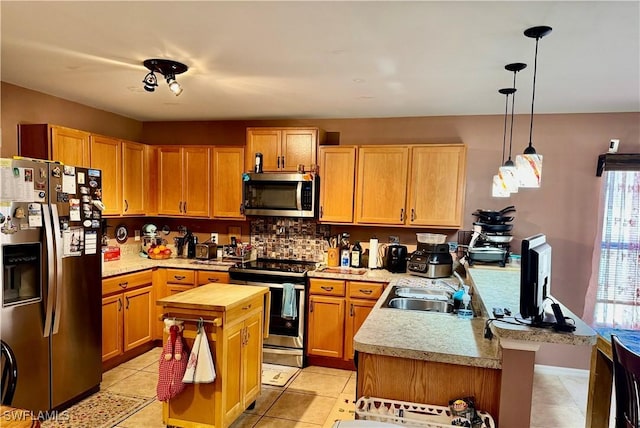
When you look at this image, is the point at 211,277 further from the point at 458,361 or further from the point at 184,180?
the point at 458,361

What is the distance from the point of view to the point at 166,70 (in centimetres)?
267

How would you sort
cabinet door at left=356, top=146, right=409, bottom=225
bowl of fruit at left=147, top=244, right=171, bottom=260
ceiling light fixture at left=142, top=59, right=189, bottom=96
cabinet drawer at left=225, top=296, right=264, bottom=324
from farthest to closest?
bowl of fruit at left=147, top=244, right=171, bottom=260 → cabinet door at left=356, top=146, right=409, bottom=225 → ceiling light fixture at left=142, top=59, right=189, bottom=96 → cabinet drawer at left=225, top=296, right=264, bottom=324

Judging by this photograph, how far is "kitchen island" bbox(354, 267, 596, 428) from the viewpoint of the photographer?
1699 mm

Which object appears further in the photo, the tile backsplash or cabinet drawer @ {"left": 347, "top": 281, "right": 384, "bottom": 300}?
the tile backsplash

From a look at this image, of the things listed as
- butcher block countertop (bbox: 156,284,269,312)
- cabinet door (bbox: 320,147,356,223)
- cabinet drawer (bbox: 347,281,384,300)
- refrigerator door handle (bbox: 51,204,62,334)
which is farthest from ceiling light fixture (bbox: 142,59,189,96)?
cabinet drawer (bbox: 347,281,384,300)

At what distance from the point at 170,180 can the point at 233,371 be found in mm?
2626

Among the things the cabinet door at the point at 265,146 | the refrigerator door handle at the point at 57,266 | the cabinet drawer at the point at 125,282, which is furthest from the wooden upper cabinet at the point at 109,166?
the cabinet door at the point at 265,146

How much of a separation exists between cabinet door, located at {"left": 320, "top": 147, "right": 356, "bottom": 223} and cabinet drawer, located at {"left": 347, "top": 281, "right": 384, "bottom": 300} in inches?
26.5

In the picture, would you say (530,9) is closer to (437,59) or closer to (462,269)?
(437,59)

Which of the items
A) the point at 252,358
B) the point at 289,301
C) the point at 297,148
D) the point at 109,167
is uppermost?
the point at 297,148

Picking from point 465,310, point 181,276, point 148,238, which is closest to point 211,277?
point 181,276

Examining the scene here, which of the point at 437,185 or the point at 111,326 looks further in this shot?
the point at 437,185

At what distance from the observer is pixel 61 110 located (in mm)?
3713

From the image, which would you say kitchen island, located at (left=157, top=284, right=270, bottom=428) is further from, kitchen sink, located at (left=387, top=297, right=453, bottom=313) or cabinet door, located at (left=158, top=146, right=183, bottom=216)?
cabinet door, located at (left=158, top=146, right=183, bottom=216)
